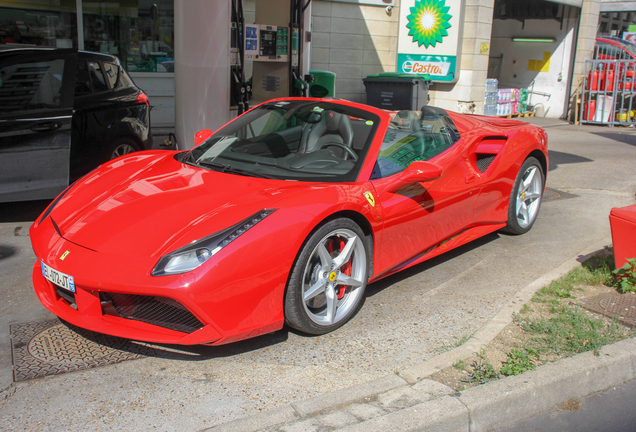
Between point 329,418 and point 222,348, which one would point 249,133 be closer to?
point 222,348

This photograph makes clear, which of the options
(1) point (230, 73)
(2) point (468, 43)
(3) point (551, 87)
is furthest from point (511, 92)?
(1) point (230, 73)

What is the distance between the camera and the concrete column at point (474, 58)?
1367 centimetres

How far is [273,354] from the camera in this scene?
10.2ft

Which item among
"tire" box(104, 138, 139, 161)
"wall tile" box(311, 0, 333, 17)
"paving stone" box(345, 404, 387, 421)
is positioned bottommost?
"paving stone" box(345, 404, 387, 421)

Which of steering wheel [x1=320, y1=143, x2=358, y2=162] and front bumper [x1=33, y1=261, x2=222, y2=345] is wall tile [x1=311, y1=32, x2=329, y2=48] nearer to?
steering wheel [x1=320, y1=143, x2=358, y2=162]

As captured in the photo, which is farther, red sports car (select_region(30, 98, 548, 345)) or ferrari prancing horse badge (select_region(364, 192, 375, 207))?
ferrari prancing horse badge (select_region(364, 192, 375, 207))

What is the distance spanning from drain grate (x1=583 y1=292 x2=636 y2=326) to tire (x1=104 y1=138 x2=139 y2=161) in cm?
477

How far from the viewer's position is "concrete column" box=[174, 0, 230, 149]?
23.6 ft

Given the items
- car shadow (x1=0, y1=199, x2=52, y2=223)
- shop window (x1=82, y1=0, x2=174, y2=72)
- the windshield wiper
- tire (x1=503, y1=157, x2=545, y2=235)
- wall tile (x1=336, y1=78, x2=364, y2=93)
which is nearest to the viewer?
the windshield wiper

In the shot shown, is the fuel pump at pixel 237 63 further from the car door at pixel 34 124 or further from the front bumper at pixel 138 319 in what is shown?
the front bumper at pixel 138 319

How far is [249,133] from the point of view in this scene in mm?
4266

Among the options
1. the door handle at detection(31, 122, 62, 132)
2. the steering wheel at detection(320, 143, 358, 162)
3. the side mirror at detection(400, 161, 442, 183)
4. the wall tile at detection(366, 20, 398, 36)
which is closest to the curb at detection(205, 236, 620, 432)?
the side mirror at detection(400, 161, 442, 183)

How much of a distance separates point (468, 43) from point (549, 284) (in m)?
11.0

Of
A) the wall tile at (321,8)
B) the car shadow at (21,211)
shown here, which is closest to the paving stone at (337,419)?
the car shadow at (21,211)
